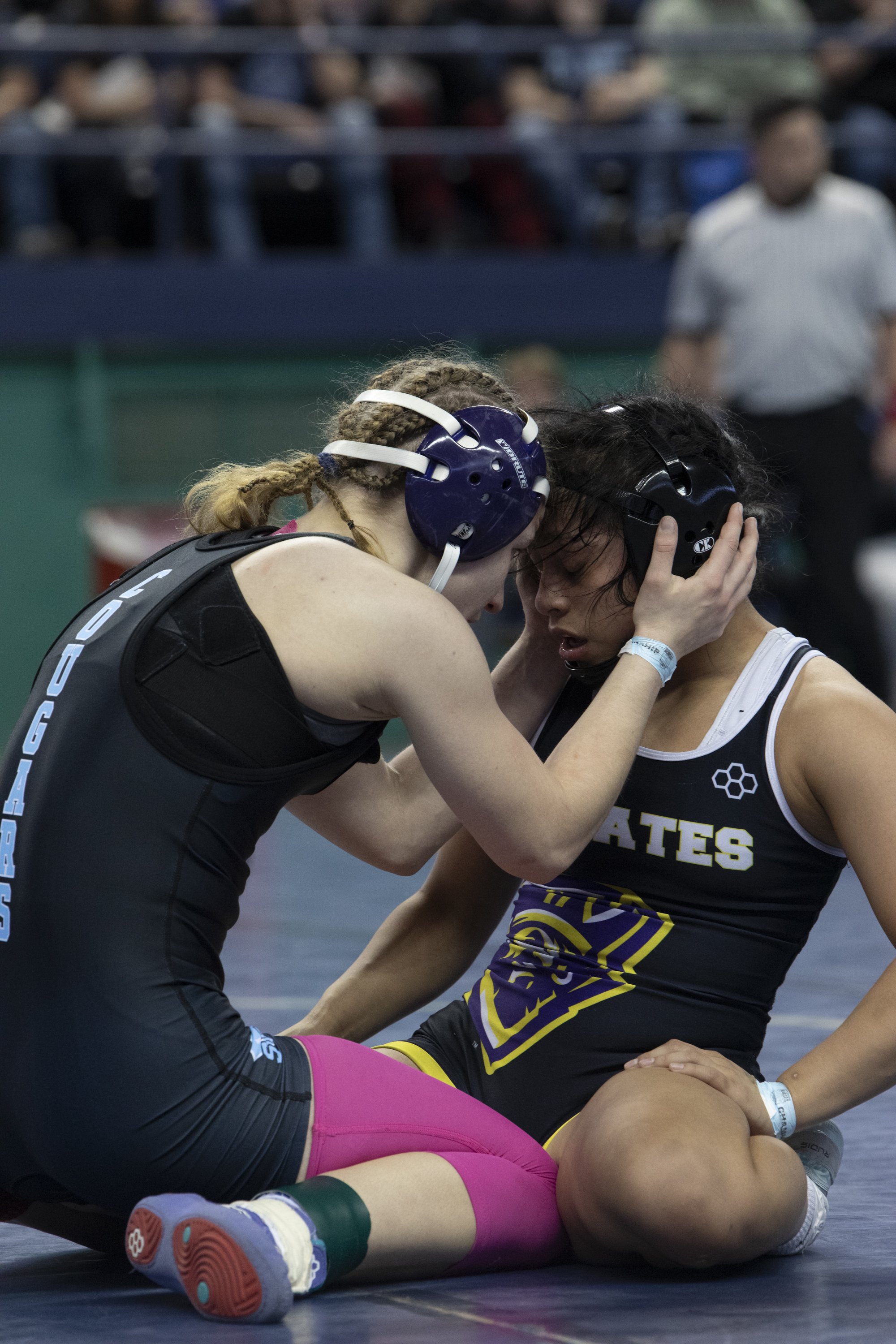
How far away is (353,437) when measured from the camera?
233cm

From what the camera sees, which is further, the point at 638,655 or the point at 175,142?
the point at 175,142

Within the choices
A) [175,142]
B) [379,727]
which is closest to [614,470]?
[379,727]

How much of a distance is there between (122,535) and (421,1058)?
7950 millimetres

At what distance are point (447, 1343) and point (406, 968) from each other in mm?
869

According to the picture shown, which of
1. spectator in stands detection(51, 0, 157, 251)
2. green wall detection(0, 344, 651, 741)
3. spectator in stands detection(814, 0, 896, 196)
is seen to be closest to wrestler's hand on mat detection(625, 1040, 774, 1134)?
green wall detection(0, 344, 651, 741)

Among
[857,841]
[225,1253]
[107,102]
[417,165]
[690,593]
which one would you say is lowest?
[225,1253]

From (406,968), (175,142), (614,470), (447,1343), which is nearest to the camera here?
(447,1343)

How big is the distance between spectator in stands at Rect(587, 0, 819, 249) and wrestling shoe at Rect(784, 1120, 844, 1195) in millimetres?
8642

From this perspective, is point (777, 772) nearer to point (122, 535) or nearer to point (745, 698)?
point (745, 698)

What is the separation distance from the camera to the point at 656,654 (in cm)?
236

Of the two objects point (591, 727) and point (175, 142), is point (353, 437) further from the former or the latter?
point (175, 142)

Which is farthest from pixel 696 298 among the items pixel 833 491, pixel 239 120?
pixel 239 120

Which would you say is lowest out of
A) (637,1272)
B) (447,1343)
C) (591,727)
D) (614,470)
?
(637,1272)

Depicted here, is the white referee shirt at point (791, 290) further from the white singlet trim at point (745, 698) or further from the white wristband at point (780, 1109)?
the white wristband at point (780, 1109)
